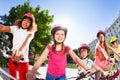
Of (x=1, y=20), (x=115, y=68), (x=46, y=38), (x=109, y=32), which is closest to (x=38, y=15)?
(x=46, y=38)

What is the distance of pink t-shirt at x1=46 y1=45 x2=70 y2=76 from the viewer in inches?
161

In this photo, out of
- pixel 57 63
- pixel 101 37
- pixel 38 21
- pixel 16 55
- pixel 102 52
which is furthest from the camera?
pixel 38 21

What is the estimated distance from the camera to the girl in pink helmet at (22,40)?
457 centimetres

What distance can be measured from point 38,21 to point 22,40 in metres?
28.4

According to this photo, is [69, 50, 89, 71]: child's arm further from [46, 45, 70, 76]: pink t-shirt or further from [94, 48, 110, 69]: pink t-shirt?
[94, 48, 110, 69]: pink t-shirt

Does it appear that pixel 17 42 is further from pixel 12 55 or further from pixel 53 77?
pixel 53 77

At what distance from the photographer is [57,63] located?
414 centimetres

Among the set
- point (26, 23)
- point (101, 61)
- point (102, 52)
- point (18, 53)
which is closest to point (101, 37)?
point (102, 52)

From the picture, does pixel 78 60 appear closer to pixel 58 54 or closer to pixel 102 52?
pixel 58 54

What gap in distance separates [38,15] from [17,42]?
2891 cm

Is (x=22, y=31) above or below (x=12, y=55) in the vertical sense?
above

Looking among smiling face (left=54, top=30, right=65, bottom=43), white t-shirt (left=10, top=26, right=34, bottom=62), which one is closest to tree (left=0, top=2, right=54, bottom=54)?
white t-shirt (left=10, top=26, right=34, bottom=62)

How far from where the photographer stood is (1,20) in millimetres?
35844

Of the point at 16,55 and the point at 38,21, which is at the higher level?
the point at 38,21
